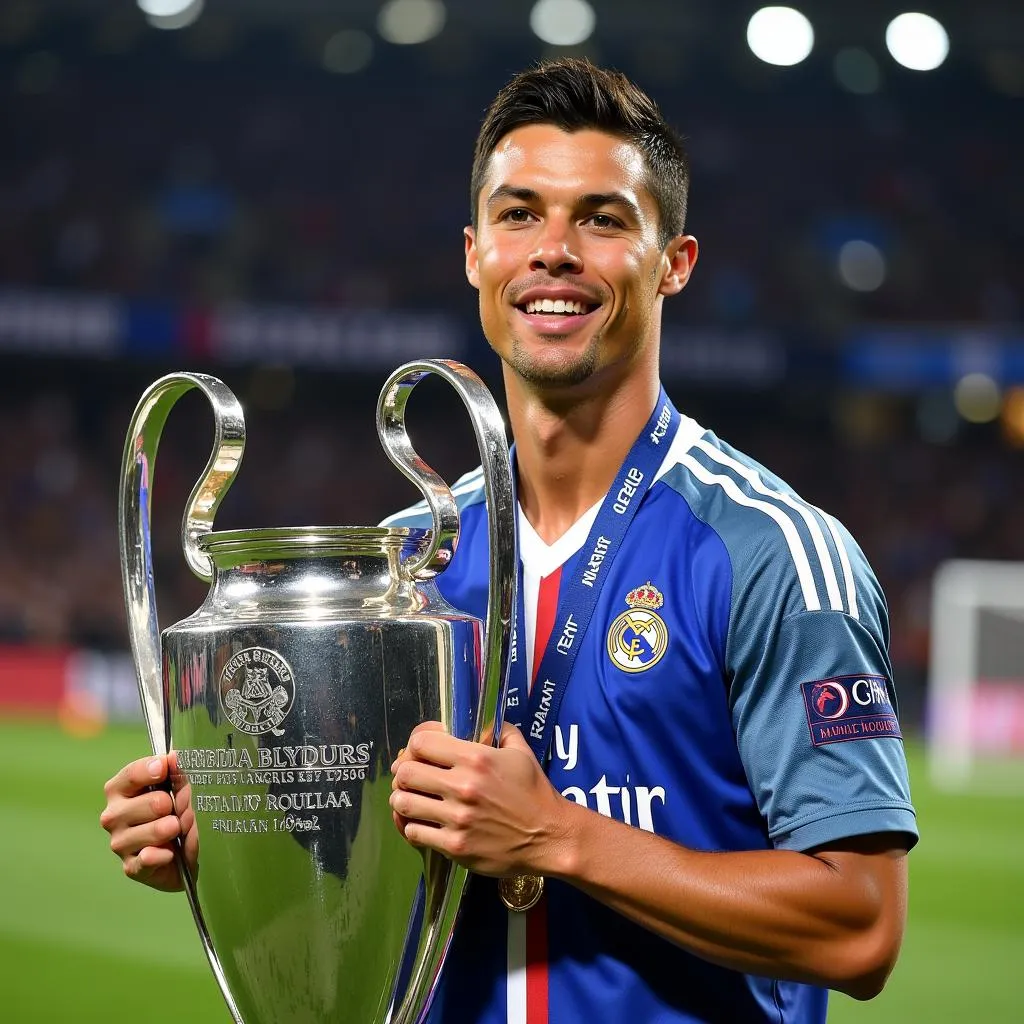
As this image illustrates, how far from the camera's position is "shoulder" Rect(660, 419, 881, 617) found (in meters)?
1.64

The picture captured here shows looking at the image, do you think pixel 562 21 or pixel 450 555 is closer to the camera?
pixel 450 555

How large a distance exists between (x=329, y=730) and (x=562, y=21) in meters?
20.0

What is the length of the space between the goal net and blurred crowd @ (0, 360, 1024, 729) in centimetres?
475

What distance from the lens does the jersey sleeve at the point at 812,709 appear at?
5.26 ft

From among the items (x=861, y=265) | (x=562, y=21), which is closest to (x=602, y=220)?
(x=861, y=265)

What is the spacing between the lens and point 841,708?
5.32ft

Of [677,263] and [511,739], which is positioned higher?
[677,263]

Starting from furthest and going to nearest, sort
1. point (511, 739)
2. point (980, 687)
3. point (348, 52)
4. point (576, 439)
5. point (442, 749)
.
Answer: point (348, 52), point (980, 687), point (576, 439), point (511, 739), point (442, 749)

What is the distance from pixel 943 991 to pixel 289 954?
4.65m

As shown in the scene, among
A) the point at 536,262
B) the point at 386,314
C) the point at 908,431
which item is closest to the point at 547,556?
the point at 536,262

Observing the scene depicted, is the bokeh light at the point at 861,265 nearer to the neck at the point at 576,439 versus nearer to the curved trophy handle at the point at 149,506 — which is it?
the neck at the point at 576,439

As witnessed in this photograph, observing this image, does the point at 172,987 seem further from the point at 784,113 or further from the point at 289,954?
the point at 784,113

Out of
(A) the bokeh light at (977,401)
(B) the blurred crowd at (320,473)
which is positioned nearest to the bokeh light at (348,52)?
(B) the blurred crowd at (320,473)

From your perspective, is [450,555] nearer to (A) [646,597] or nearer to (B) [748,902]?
(A) [646,597]
